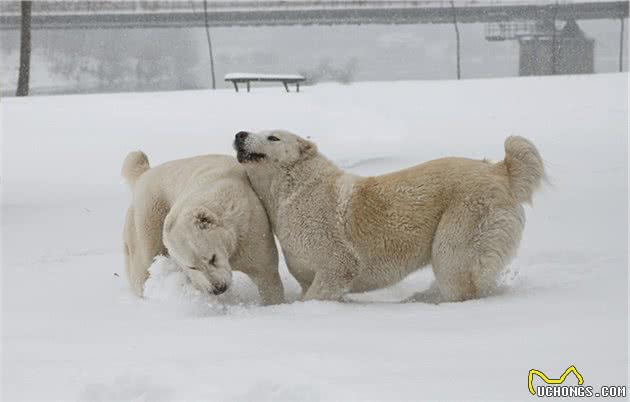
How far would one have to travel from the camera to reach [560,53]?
32.6 m

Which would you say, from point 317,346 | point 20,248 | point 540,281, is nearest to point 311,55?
point 20,248


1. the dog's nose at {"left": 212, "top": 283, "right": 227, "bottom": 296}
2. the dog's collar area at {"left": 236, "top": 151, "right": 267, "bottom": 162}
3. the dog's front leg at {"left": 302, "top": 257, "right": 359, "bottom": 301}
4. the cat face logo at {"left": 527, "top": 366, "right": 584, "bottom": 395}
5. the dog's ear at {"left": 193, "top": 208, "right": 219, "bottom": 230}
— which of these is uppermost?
the dog's collar area at {"left": 236, "top": 151, "right": 267, "bottom": 162}

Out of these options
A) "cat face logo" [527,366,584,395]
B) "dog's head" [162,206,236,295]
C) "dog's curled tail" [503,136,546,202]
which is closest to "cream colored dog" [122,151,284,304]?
"dog's head" [162,206,236,295]

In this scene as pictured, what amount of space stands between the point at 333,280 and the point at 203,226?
3.15 ft

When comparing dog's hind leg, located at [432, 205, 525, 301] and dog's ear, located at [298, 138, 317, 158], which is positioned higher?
dog's ear, located at [298, 138, 317, 158]

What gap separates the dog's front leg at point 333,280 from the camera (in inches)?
207

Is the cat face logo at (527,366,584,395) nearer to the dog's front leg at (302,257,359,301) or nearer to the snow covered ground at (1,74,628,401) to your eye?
the snow covered ground at (1,74,628,401)

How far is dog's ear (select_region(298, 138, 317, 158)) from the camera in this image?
5613 millimetres

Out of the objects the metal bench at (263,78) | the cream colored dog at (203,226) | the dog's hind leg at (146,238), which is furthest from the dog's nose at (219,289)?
the metal bench at (263,78)

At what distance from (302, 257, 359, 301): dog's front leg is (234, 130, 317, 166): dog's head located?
779 millimetres

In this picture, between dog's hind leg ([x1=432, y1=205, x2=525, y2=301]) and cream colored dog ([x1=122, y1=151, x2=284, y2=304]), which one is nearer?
cream colored dog ([x1=122, y1=151, x2=284, y2=304])

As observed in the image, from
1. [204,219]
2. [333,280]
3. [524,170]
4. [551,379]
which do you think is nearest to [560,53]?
[524,170]

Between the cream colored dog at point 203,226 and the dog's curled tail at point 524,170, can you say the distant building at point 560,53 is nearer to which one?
the dog's curled tail at point 524,170

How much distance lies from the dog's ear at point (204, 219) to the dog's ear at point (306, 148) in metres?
0.97
